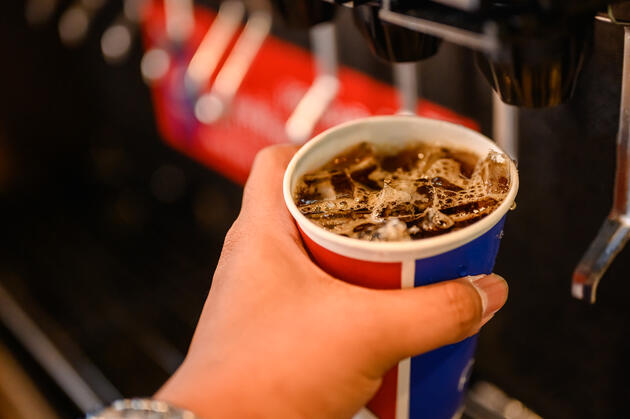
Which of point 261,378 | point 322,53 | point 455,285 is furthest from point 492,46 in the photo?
point 322,53

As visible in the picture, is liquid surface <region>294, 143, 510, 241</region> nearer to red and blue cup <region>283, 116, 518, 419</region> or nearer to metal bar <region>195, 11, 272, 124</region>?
red and blue cup <region>283, 116, 518, 419</region>

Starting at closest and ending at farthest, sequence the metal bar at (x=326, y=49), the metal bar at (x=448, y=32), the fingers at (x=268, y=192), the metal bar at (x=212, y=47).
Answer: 1. the metal bar at (x=448, y=32)
2. the fingers at (x=268, y=192)
3. the metal bar at (x=326, y=49)
4. the metal bar at (x=212, y=47)

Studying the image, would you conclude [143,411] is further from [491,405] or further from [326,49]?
[326,49]

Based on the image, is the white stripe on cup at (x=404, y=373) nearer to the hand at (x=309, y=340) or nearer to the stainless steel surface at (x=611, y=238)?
the hand at (x=309, y=340)

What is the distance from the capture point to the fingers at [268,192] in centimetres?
77

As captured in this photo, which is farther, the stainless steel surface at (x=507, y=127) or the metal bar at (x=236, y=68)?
the metal bar at (x=236, y=68)

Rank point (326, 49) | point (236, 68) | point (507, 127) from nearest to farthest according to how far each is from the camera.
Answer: point (507, 127) → point (326, 49) → point (236, 68)

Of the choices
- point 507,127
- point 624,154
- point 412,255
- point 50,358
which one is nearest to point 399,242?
point 412,255

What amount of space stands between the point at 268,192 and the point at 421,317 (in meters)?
0.27

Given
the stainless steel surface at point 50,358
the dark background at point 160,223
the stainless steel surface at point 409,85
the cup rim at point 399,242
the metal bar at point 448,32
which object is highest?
the metal bar at point 448,32

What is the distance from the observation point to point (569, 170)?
1139mm

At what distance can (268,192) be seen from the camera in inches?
32.3

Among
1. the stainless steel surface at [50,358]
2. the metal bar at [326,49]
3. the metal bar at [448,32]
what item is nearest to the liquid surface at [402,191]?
the metal bar at [448,32]

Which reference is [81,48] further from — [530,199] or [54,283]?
[530,199]
